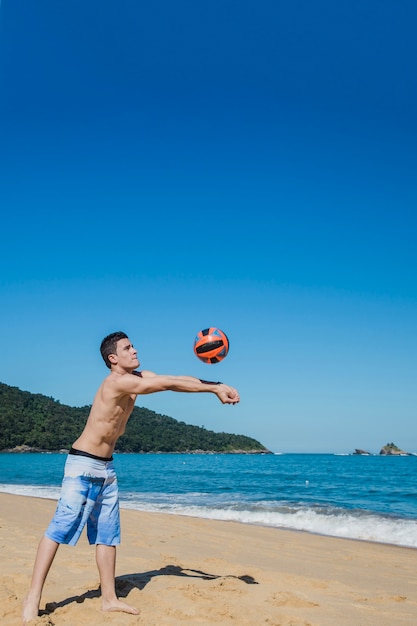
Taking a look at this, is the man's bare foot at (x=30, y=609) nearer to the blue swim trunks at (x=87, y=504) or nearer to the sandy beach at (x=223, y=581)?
the sandy beach at (x=223, y=581)

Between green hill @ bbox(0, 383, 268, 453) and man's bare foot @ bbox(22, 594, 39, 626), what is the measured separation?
10251cm

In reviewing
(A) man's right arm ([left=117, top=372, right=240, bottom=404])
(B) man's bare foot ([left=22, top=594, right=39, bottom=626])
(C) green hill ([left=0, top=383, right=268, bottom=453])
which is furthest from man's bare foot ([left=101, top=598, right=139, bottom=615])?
(C) green hill ([left=0, top=383, right=268, bottom=453])

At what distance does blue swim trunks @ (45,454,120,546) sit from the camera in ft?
14.0

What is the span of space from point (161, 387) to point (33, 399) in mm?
116309

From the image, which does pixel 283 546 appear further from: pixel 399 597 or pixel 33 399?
pixel 33 399

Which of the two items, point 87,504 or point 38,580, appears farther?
point 87,504

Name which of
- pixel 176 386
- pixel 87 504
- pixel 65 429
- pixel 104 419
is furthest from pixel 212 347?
pixel 65 429

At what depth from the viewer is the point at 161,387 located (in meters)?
4.31

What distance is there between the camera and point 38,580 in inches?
163

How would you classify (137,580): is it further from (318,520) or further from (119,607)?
(318,520)

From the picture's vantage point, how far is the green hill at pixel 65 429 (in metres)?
102

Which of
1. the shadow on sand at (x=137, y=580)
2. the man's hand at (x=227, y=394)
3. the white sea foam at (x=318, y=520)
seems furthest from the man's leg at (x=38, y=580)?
the white sea foam at (x=318, y=520)

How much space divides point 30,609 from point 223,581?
7.04 feet

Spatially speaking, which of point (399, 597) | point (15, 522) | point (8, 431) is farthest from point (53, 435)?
point (399, 597)
